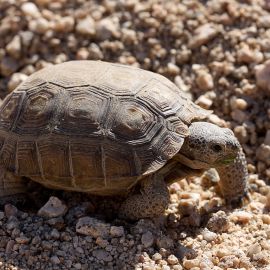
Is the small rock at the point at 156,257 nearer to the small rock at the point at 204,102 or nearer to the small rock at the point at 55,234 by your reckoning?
the small rock at the point at 55,234

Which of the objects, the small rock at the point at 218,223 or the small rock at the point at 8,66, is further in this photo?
the small rock at the point at 8,66

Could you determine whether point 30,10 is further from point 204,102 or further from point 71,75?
point 204,102

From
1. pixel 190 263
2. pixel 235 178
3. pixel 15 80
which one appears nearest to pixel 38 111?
pixel 15 80

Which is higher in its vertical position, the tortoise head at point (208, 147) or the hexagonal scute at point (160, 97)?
the hexagonal scute at point (160, 97)

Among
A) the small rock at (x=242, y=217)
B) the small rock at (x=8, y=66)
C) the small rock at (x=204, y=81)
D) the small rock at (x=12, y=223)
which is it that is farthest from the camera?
the small rock at (x=8, y=66)

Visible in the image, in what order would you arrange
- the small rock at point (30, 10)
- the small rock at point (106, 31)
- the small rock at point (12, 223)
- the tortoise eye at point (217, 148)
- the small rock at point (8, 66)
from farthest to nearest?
the small rock at point (30, 10)
the small rock at point (106, 31)
the small rock at point (8, 66)
the tortoise eye at point (217, 148)
the small rock at point (12, 223)

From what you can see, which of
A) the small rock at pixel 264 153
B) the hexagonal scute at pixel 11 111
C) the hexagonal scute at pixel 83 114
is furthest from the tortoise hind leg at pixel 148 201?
the small rock at pixel 264 153

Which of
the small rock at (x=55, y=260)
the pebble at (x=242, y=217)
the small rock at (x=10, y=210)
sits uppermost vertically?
the small rock at (x=55, y=260)

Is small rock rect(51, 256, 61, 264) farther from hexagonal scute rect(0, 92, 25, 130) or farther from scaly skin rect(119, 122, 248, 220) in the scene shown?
hexagonal scute rect(0, 92, 25, 130)

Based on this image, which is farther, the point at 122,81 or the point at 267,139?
the point at 267,139
